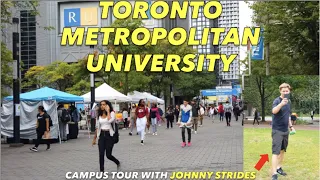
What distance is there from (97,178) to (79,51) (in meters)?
38.3

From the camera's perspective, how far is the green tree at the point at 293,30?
18.4 metres

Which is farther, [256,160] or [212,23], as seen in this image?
[212,23]

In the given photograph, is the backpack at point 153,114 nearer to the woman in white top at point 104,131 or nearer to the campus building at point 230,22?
the campus building at point 230,22

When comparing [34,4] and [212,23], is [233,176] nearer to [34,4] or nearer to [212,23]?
[212,23]

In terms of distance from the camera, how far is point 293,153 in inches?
273

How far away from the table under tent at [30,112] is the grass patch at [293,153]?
11442 millimetres

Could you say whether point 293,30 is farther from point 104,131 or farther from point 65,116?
point 104,131

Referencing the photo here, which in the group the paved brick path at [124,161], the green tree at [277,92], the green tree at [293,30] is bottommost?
the paved brick path at [124,161]

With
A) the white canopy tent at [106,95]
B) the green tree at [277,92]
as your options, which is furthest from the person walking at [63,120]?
the green tree at [277,92]

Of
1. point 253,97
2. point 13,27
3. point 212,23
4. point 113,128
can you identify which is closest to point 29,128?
point 13,27

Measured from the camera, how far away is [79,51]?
4503cm

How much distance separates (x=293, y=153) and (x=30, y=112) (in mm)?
12250
